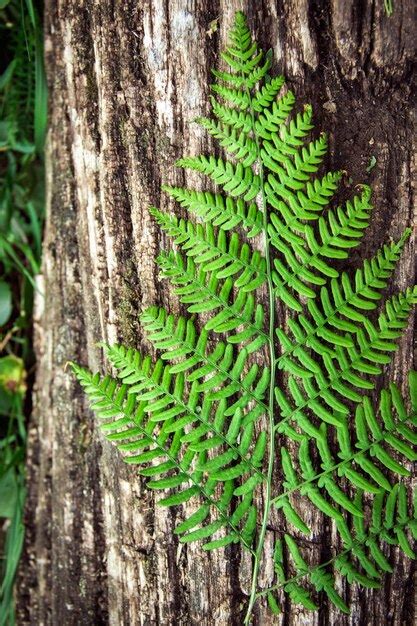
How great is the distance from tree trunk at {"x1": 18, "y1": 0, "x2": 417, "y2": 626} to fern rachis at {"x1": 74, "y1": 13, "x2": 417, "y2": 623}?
8 cm

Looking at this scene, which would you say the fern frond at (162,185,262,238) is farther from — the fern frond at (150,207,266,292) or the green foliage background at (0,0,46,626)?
the green foliage background at (0,0,46,626)

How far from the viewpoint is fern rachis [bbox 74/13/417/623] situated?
1544 mm

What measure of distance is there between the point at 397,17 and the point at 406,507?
52.3 inches

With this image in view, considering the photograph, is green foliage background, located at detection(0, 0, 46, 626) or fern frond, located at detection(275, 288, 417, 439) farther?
green foliage background, located at detection(0, 0, 46, 626)

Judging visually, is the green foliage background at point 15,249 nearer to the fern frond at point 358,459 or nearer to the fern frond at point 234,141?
the fern frond at point 234,141

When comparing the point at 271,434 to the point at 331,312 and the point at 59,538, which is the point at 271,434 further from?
the point at 59,538

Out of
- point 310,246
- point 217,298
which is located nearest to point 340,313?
point 310,246

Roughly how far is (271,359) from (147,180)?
63 centimetres

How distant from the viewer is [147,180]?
1696 millimetres

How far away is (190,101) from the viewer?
5.38 feet

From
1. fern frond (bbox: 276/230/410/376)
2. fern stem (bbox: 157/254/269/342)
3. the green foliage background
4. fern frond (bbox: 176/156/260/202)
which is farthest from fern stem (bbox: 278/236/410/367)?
the green foliage background

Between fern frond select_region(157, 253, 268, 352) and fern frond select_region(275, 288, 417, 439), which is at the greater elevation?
fern frond select_region(157, 253, 268, 352)

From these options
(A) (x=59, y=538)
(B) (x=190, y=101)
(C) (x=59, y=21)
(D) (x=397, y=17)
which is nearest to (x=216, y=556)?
(A) (x=59, y=538)

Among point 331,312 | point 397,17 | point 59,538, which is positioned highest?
point 397,17
